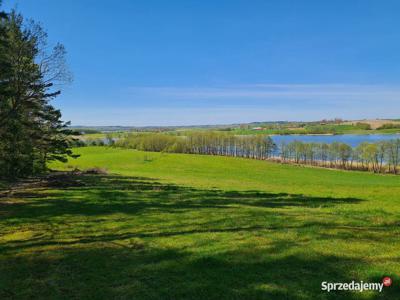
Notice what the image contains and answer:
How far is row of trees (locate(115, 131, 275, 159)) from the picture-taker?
130 meters

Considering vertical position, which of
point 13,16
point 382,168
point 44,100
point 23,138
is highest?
point 13,16

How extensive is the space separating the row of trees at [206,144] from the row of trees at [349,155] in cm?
973

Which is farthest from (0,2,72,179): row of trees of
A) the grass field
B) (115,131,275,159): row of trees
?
(115,131,275,159): row of trees

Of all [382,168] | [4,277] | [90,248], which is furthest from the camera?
[382,168]

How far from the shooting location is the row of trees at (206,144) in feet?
427

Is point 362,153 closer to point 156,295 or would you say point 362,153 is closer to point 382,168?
point 382,168

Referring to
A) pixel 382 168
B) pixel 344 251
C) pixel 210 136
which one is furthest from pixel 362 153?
pixel 344 251

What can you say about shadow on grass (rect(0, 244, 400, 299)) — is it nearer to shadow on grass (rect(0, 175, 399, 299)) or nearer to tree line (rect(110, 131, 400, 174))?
shadow on grass (rect(0, 175, 399, 299))

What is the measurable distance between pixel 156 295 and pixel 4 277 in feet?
10.9

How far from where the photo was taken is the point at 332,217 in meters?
11.6

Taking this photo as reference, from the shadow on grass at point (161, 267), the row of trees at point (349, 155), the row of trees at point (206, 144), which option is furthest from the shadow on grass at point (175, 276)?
the row of trees at point (206, 144)

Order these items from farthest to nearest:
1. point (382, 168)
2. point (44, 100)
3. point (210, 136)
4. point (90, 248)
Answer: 1. point (210, 136)
2. point (382, 168)
3. point (44, 100)
4. point (90, 248)

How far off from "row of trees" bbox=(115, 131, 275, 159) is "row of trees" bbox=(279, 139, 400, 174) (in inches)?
383

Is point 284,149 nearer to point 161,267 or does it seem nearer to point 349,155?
point 349,155
